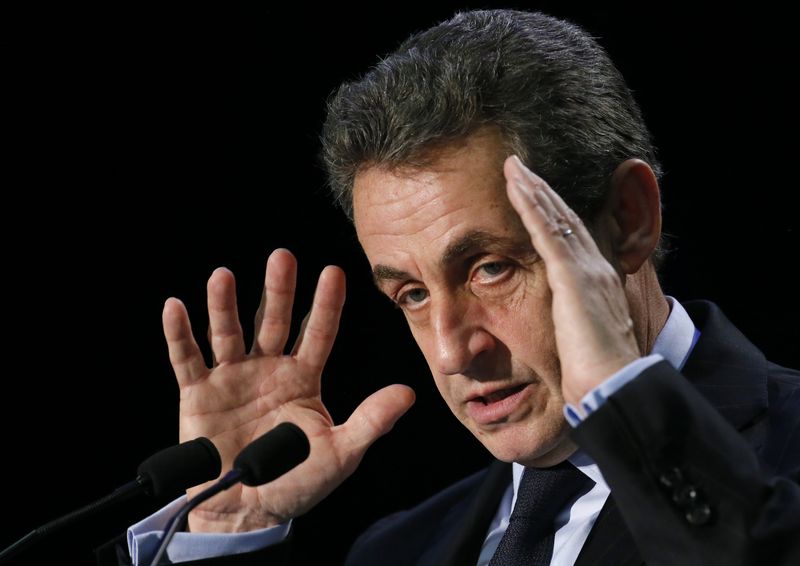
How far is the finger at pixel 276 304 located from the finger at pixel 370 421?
0.85 ft

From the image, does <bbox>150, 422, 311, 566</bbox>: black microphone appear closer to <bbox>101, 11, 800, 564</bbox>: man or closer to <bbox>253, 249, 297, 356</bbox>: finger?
<bbox>101, 11, 800, 564</bbox>: man

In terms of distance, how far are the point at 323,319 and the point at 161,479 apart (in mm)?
750

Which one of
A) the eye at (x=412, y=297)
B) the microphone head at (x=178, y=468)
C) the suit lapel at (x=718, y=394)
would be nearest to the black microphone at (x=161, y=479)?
the microphone head at (x=178, y=468)

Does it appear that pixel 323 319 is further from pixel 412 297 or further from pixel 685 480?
pixel 685 480

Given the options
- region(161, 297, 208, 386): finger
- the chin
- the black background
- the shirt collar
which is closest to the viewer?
the chin

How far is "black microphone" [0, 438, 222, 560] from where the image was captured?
168 cm

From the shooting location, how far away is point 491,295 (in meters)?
2.01

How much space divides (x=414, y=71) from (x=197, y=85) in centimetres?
121

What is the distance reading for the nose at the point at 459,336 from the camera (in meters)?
1.97

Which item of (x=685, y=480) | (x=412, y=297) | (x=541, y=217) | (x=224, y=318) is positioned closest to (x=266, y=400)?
(x=224, y=318)

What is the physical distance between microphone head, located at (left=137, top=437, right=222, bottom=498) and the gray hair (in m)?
0.72

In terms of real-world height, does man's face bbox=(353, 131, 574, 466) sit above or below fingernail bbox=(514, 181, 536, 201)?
below

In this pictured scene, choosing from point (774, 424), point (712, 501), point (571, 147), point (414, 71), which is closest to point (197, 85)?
point (414, 71)

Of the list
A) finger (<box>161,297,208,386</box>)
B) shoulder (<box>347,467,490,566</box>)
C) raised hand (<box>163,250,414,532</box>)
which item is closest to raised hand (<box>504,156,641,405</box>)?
raised hand (<box>163,250,414,532</box>)
